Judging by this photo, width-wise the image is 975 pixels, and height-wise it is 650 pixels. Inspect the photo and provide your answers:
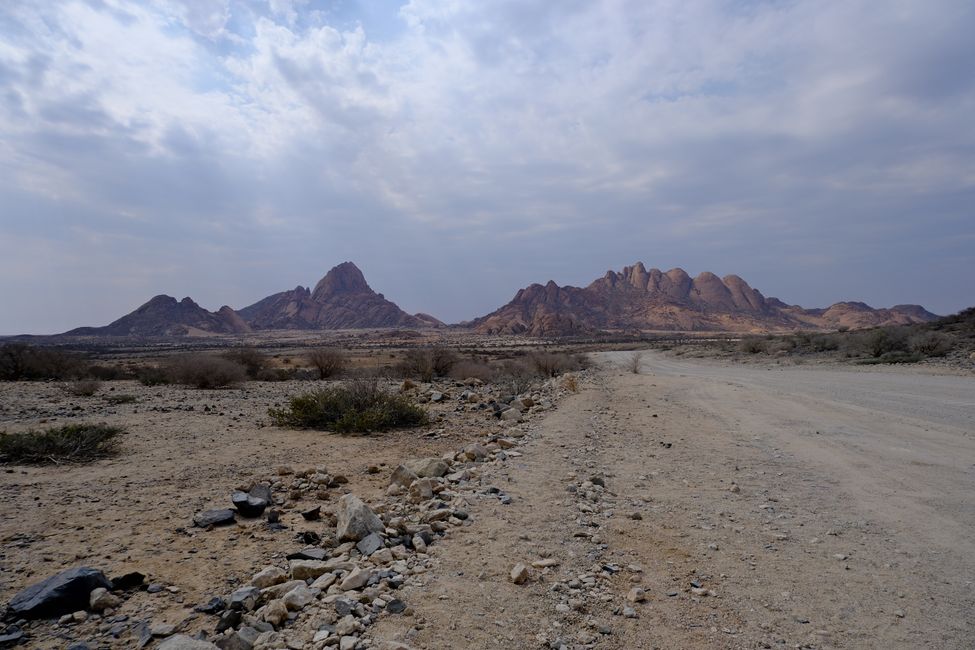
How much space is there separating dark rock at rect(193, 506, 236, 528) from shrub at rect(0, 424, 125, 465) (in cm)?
435

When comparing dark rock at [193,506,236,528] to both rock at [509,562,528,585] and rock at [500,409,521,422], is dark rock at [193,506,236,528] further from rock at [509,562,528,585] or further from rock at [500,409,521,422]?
rock at [500,409,521,422]

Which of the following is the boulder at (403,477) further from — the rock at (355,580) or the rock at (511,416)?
the rock at (511,416)

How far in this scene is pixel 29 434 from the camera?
9094 millimetres

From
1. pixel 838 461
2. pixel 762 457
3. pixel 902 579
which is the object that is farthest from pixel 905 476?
pixel 902 579

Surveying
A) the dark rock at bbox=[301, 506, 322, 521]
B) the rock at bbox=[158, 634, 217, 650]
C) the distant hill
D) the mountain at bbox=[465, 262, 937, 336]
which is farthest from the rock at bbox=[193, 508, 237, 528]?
the distant hill

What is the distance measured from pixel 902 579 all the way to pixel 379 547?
4347 millimetres

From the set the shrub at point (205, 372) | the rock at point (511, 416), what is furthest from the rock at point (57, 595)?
the shrub at point (205, 372)

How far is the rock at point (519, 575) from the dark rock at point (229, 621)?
2.02m

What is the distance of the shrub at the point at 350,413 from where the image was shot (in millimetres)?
12273

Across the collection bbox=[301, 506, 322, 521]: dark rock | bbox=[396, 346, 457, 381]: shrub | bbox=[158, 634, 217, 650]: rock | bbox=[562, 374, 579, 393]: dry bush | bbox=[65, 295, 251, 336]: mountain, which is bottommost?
bbox=[301, 506, 322, 521]: dark rock

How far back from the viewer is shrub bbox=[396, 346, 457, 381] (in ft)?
85.5

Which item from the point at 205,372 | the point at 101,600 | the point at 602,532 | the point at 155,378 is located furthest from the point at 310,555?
the point at 155,378

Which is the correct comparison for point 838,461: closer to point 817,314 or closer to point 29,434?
point 29,434

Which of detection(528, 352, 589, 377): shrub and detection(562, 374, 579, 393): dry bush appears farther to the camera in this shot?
detection(528, 352, 589, 377): shrub
